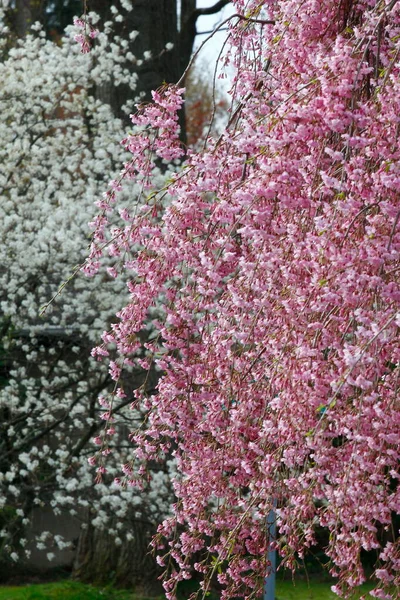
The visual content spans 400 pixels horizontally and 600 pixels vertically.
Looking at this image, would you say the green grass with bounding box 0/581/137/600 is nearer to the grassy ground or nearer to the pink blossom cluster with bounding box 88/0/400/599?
the grassy ground

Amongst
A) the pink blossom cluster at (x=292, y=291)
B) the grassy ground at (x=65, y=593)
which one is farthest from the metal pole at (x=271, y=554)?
the grassy ground at (x=65, y=593)

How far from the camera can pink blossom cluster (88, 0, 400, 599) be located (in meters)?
2.77

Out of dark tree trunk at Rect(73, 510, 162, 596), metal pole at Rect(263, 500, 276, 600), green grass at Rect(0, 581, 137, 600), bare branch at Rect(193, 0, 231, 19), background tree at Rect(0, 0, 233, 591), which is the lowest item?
metal pole at Rect(263, 500, 276, 600)

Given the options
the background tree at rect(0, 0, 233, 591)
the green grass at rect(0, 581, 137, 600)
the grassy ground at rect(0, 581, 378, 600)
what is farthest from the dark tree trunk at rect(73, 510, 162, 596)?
the green grass at rect(0, 581, 137, 600)

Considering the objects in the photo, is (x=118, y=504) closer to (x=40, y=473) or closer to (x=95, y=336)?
(x=40, y=473)

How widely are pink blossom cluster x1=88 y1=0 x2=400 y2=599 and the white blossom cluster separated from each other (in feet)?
13.8

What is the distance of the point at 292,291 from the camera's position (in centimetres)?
305

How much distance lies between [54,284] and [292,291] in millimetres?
5446

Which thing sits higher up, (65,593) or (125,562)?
(125,562)

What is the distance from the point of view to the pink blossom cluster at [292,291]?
9.08 ft

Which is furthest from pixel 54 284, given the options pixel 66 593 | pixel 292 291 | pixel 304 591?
pixel 292 291

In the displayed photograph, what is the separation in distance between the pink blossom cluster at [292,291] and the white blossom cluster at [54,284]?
4.21 m

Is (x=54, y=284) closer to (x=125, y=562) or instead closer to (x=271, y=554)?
(x=125, y=562)

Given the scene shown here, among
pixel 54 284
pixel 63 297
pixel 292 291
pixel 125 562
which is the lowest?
pixel 292 291
